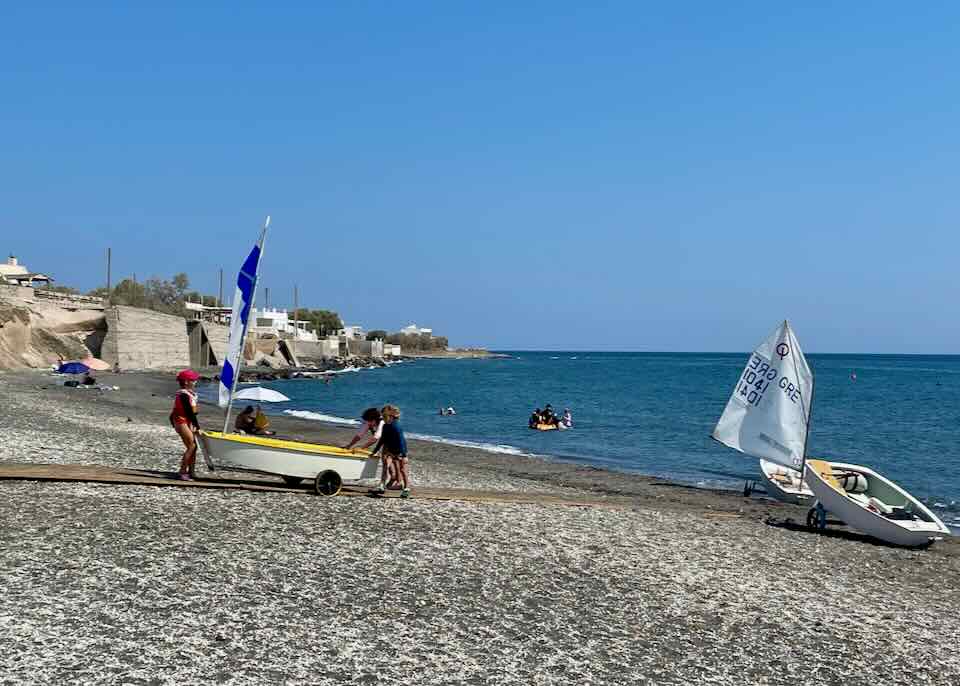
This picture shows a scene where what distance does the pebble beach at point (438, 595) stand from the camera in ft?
27.3

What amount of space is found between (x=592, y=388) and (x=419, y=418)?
166 ft

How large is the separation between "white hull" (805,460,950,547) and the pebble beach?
47 centimetres

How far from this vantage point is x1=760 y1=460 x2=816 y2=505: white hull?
2569 centimetres

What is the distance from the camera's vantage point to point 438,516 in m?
15.4

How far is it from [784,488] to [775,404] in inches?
154

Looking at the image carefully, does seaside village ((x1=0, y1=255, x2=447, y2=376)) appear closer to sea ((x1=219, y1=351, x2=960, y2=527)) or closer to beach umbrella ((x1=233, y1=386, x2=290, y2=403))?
sea ((x1=219, y1=351, x2=960, y2=527))

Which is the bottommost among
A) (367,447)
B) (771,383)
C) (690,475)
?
(690,475)

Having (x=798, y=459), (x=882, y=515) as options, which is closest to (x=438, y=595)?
(x=882, y=515)

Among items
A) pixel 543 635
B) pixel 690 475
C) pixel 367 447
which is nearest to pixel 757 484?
pixel 690 475

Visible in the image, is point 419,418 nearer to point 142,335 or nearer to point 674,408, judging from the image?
point 674,408

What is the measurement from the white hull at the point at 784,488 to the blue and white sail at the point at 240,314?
1615cm

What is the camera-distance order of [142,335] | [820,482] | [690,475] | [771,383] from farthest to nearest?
[142,335]
[690,475]
[771,383]
[820,482]

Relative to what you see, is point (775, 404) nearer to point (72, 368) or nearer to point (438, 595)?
point (438, 595)

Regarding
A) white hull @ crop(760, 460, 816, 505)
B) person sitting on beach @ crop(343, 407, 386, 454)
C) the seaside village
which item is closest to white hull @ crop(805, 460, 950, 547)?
white hull @ crop(760, 460, 816, 505)
